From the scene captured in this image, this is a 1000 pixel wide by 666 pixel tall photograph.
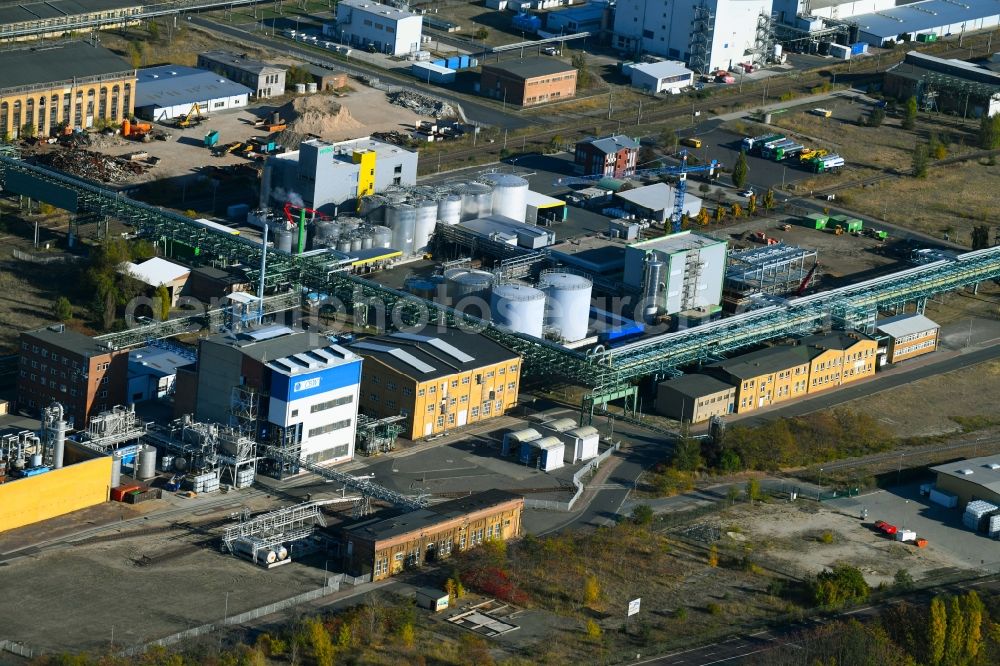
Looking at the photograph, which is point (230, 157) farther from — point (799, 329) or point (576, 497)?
point (576, 497)

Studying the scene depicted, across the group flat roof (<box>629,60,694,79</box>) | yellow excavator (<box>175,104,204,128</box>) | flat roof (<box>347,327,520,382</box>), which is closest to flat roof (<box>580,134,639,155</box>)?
flat roof (<box>629,60,694,79</box>)

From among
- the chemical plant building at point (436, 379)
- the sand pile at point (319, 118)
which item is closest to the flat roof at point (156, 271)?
the chemical plant building at point (436, 379)

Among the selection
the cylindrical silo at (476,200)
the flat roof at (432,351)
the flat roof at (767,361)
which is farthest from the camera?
the cylindrical silo at (476,200)

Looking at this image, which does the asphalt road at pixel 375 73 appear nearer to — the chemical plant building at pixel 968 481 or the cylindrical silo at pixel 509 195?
the cylindrical silo at pixel 509 195

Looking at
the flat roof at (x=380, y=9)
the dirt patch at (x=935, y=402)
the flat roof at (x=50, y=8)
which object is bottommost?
the dirt patch at (x=935, y=402)

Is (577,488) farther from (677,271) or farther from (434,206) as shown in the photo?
(434,206)

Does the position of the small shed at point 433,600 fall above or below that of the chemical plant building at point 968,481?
below

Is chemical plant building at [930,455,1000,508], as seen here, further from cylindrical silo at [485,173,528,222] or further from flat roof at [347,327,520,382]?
cylindrical silo at [485,173,528,222]
